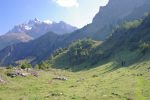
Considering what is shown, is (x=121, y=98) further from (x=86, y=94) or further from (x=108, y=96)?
(x=86, y=94)

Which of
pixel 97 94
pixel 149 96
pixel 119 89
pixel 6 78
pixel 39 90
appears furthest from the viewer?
pixel 6 78

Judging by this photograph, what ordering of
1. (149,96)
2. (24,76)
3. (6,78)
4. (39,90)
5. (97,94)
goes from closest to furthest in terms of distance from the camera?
(149,96) < (97,94) < (39,90) < (6,78) < (24,76)

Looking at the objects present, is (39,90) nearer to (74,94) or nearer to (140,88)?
(74,94)

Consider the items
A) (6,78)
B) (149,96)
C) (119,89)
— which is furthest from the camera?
(6,78)

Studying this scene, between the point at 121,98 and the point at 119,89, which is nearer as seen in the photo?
the point at 121,98

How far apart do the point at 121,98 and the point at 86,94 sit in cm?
721

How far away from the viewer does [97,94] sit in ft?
170

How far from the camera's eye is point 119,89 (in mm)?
55969

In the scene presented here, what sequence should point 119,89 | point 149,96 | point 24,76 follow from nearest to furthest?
point 149,96
point 119,89
point 24,76

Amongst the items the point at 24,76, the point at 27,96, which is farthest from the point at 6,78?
the point at 27,96

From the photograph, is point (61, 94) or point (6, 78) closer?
point (61, 94)

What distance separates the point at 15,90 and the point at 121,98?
22.6m

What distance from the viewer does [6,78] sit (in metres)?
68.0

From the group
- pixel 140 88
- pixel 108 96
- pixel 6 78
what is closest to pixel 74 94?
pixel 108 96
